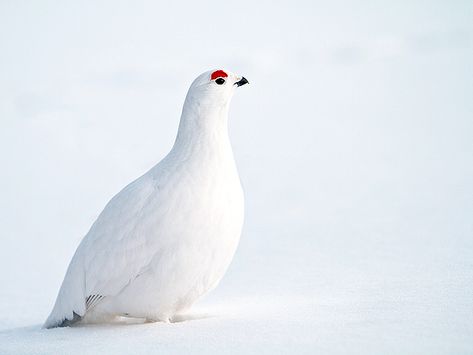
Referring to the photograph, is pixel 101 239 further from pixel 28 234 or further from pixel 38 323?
pixel 28 234

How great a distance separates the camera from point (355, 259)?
4148 mm

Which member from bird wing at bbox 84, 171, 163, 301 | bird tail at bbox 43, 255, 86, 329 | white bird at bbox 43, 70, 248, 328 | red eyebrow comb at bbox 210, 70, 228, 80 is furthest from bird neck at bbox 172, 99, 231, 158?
bird tail at bbox 43, 255, 86, 329

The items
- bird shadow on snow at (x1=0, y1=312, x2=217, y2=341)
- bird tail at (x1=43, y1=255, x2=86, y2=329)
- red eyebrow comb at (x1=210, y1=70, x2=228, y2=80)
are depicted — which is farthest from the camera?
red eyebrow comb at (x1=210, y1=70, x2=228, y2=80)

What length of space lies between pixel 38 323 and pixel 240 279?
1.14 metres

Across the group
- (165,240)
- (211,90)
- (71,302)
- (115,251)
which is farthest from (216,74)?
(71,302)

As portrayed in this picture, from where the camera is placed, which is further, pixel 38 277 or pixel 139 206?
pixel 38 277

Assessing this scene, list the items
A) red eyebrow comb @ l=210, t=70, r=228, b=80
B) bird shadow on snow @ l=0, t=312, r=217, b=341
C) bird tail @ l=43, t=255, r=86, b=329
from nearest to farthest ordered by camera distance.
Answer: bird shadow on snow @ l=0, t=312, r=217, b=341 < bird tail @ l=43, t=255, r=86, b=329 < red eyebrow comb @ l=210, t=70, r=228, b=80

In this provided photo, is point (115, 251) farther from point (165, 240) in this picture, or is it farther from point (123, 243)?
point (165, 240)

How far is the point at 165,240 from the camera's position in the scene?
302 cm

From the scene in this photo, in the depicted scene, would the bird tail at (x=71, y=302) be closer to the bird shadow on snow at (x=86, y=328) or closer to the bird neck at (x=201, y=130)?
the bird shadow on snow at (x=86, y=328)

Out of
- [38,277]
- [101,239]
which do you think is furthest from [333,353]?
[38,277]

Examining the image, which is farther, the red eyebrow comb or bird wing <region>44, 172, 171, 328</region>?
the red eyebrow comb

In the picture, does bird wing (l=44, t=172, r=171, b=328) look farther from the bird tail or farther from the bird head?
the bird head

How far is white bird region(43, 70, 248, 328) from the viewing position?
9.94 ft
